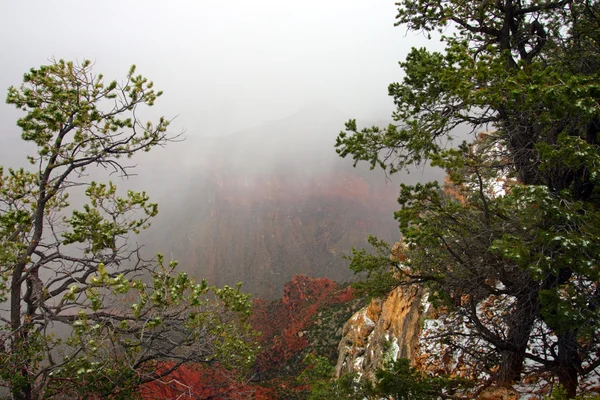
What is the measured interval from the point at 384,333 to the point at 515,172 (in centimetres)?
1687

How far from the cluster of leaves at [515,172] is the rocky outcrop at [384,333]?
8.40ft

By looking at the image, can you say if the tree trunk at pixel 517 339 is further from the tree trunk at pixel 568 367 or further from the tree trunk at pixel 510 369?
the tree trunk at pixel 568 367

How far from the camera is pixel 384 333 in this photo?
20391 millimetres

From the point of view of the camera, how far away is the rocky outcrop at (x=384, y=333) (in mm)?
15100

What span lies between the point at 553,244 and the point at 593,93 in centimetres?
202

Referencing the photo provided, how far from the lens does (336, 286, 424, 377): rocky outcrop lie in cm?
1510

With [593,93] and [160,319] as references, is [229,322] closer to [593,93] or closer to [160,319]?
[160,319]

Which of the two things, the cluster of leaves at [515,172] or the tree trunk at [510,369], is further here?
the tree trunk at [510,369]

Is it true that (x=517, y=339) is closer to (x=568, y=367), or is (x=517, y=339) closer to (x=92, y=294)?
(x=568, y=367)

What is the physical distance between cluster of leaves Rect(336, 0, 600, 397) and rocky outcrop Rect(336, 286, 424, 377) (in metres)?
2.56

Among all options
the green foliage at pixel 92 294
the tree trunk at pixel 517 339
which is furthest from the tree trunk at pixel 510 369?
the green foliage at pixel 92 294

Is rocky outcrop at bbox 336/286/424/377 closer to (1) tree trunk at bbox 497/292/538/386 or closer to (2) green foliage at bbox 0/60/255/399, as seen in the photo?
(1) tree trunk at bbox 497/292/538/386

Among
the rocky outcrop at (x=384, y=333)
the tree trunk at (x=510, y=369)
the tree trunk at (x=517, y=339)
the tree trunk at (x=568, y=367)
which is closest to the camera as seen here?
the tree trunk at (x=568, y=367)

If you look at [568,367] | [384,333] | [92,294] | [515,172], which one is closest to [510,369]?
[568,367]
